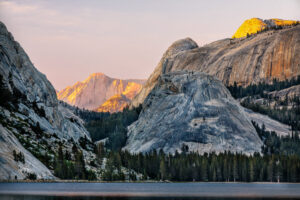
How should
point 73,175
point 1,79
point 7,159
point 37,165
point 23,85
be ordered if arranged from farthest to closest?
1. point 23,85
2. point 1,79
3. point 73,175
4. point 37,165
5. point 7,159

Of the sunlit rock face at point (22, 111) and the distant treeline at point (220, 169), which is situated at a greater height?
the sunlit rock face at point (22, 111)

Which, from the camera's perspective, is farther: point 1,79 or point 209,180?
point 209,180

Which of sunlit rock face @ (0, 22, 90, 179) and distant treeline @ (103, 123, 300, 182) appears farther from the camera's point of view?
distant treeline @ (103, 123, 300, 182)

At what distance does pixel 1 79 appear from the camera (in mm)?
171250

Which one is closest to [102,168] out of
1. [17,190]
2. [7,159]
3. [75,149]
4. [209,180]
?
[75,149]

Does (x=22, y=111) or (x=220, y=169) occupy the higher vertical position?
(x=22, y=111)

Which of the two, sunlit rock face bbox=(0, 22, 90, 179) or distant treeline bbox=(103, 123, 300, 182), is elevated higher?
sunlit rock face bbox=(0, 22, 90, 179)

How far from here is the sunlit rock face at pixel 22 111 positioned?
13606 cm

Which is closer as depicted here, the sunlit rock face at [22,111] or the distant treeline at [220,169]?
the sunlit rock face at [22,111]

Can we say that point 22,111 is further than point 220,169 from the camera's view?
No

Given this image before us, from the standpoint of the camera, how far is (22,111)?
172 metres

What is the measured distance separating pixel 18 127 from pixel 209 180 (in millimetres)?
68656

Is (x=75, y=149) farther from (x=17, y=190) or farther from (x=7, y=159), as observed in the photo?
(x=17, y=190)

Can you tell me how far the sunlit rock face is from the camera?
136 meters
